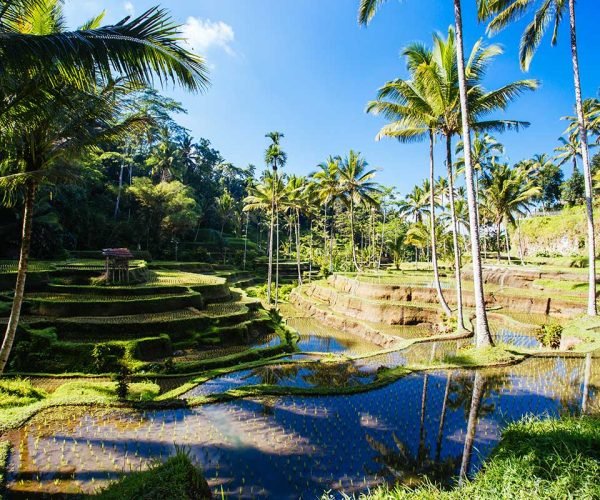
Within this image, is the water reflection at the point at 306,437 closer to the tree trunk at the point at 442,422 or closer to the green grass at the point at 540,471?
the tree trunk at the point at 442,422

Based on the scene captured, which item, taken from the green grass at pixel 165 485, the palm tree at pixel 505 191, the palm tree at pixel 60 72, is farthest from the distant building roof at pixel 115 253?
the palm tree at pixel 505 191

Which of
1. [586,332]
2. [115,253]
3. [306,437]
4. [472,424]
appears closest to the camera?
[306,437]

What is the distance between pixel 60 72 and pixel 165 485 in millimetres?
5997

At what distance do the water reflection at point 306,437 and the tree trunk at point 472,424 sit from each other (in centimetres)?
2

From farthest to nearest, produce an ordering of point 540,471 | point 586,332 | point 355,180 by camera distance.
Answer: point 355,180 → point 586,332 → point 540,471

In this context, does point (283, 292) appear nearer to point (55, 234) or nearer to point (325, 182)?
point (325, 182)

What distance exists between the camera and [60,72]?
5.53m

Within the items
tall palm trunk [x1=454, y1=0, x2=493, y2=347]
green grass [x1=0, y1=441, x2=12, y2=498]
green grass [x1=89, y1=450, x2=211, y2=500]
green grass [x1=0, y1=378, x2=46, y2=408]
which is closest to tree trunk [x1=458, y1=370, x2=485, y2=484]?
tall palm trunk [x1=454, y1=0, x2=493, y2=347]

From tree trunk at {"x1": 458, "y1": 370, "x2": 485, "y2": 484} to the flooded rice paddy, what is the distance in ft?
0.09

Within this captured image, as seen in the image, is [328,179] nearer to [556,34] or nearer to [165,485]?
[556,34]

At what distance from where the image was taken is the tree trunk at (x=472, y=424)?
5.26 m

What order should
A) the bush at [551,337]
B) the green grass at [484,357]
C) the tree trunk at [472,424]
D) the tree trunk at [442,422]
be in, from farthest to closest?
the bush at [551,337]
the green grass at [484,357]
the tree trunk at [442,422]
the tree trunk at [472,424]

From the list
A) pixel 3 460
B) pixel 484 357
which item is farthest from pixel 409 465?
pixel 484 357

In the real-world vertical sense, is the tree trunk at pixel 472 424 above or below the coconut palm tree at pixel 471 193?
below
